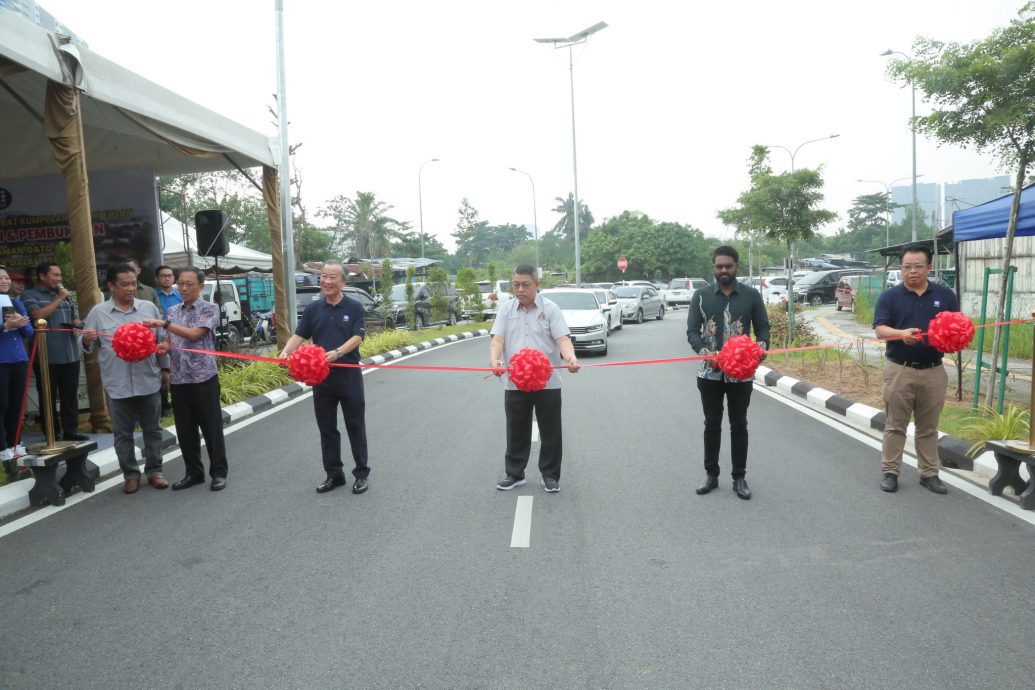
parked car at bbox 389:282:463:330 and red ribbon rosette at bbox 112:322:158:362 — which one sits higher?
red ribbon rosette at bbox 112:322:158:362

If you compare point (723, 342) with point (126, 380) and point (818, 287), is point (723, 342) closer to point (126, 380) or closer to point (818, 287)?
point (126, 380)

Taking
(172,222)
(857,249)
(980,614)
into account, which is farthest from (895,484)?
(857,249)

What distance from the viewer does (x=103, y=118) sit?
31.7 feet

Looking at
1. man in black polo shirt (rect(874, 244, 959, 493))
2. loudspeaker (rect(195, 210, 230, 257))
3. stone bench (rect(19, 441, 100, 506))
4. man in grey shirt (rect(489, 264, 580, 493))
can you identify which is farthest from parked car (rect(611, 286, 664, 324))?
stone bench (rect(19, 441, 100, 506))

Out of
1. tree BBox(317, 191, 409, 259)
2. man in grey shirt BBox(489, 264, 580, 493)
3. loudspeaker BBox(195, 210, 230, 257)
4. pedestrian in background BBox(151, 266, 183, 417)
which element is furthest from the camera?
tree BBox(317, 191, 409, 259)

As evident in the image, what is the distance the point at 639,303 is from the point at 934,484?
927 inches

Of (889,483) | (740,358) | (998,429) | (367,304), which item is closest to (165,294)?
(740,358)

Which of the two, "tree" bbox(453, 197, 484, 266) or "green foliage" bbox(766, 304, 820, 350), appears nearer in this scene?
"green foliage" bbox(766, 304, 820, 350)

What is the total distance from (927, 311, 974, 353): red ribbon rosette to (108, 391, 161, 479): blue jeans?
19.5ft

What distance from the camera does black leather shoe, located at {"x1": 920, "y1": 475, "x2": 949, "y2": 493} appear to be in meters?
5.70

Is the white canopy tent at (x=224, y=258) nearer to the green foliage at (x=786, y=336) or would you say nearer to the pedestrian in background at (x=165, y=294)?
the pedestrian in background at (x=165, y=294)

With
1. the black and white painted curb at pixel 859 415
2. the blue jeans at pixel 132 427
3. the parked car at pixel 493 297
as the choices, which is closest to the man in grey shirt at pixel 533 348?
the blue jeans at pixel 132 427

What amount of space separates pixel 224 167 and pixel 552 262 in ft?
267

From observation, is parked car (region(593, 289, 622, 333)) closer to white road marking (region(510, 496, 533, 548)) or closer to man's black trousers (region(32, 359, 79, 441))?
man's black trousers (region(32, 359, 79, 441))
